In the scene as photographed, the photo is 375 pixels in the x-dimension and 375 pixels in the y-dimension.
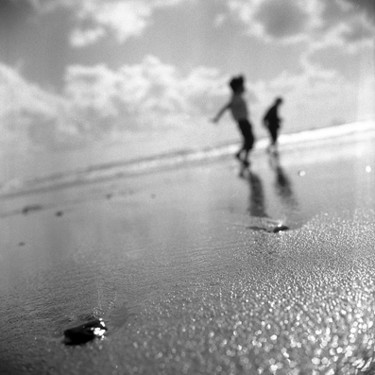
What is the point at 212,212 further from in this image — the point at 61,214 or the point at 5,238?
the point at 61,214

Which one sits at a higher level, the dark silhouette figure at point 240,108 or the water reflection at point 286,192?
the dark silhouette figure at point 240,108

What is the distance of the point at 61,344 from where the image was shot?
128 centimetres

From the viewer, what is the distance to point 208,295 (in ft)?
5.08

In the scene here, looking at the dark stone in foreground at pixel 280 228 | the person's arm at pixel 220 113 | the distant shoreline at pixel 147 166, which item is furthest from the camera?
the distant shoreline at pixel 147 166

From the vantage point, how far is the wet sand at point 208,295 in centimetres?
106

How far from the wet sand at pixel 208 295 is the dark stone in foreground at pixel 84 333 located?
3 cm

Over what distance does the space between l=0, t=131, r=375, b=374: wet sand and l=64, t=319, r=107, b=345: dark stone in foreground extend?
0.03 m

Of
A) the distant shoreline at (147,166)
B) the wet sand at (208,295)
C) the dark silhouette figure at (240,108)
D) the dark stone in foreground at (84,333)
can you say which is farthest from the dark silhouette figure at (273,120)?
the dark stone in foreground at (84,333)

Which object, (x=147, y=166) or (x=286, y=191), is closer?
(x=286, y=191)

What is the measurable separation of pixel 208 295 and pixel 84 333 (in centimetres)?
49

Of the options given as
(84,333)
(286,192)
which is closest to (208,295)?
(84,333)

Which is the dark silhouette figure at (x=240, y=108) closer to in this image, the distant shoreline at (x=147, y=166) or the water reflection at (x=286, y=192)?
the distant shoreline at (x=147, y=166)

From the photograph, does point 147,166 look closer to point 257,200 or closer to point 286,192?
point 286,192

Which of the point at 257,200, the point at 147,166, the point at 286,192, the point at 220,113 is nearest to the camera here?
the point at 257,200
